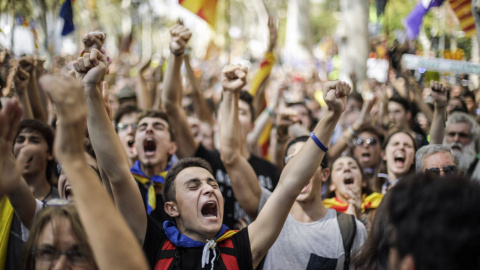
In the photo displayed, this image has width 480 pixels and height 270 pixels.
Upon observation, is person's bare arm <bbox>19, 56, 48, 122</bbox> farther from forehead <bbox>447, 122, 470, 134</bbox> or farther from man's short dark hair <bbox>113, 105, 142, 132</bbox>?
forehead <bbox>447, 122, 470, 134</bbox>

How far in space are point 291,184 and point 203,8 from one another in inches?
172

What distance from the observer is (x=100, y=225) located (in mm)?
1971

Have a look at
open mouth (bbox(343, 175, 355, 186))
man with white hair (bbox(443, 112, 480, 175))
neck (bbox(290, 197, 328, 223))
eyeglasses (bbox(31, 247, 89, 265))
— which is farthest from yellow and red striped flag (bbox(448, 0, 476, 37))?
eyeglasses (bbox(31, 247, 89, 265))

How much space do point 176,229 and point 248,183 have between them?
85 centimetres

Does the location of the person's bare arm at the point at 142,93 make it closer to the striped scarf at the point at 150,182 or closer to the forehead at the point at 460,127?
the striped scarf at the point at 150,182

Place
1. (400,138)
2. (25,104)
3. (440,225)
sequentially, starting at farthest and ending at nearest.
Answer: (400,138) < (25,104) < (440,225)

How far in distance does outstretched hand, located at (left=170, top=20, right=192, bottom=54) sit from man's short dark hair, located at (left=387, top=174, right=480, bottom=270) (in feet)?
10.5

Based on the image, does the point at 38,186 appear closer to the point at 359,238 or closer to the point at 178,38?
the point at 178,38

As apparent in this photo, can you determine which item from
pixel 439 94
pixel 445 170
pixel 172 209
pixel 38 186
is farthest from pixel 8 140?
pixel 439 94

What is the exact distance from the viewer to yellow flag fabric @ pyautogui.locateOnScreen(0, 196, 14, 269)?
3.48 m

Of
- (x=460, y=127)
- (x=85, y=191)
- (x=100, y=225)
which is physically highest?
(x=460, y=127)

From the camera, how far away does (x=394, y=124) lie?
7.12 meters

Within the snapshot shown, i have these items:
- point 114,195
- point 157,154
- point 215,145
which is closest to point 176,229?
point 114,195

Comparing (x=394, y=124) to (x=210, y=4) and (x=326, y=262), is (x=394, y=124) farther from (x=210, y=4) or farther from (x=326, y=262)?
(x=326, y=262)
